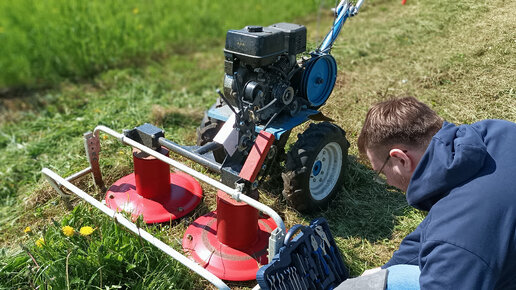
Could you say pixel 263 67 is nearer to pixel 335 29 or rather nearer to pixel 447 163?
pixel 335 29

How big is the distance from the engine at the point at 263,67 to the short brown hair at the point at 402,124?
3.18ft

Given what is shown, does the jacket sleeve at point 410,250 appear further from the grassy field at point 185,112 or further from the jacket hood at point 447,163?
the grassy field at point 185,112

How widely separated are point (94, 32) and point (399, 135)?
5831 mm

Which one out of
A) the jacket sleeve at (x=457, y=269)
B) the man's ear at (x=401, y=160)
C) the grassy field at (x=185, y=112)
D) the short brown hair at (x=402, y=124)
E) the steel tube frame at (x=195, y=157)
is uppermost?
the short brown hair at (x=402, y=124)

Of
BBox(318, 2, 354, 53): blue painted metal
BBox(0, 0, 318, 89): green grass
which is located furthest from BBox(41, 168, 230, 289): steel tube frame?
BBox(0, 0, 318, 89): green grass

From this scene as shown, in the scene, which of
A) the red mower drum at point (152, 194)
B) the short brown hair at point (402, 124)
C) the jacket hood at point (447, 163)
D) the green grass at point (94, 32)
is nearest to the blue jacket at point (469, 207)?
the jacket hood at point (447, 163)

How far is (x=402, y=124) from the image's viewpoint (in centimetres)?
212

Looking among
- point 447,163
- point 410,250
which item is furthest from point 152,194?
point 447,163

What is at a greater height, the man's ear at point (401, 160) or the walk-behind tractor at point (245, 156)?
the man's ear at point (401, 160)

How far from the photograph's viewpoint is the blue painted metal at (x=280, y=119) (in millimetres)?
3309

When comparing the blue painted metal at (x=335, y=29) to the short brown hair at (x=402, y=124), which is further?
the blue painted metal at (x=335, y=29)

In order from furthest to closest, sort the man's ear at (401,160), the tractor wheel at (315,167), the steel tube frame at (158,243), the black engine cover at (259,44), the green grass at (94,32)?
the green grass at (94,32), the tractor wheel at (315,167), the black engine cover at (259,44), the steel tube frame at (158,243), the man's ear at (401,160)

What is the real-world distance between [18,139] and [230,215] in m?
3.35

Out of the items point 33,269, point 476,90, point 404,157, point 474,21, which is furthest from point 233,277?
point 474,21
